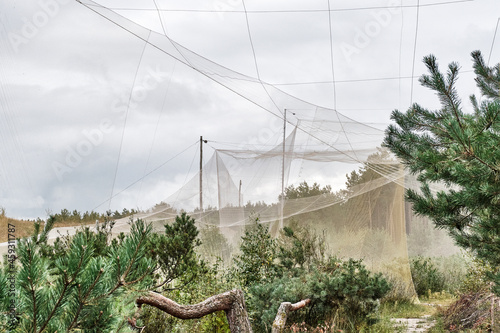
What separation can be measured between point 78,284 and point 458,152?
243 centimetres

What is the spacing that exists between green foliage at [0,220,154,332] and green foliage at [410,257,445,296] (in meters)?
8.75

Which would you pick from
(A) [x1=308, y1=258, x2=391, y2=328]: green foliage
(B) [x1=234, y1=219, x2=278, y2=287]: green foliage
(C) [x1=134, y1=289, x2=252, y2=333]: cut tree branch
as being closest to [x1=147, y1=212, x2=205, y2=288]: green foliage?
(B) [x1=234, y1=219, x2=278, y2=287]: green foliage

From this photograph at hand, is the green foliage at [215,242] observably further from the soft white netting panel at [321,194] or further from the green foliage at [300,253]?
the green foliage at [300,253]

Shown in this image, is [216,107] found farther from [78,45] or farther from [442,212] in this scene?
[442,212]

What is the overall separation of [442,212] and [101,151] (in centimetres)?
451

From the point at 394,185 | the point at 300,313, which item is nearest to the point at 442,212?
the point at 300,313

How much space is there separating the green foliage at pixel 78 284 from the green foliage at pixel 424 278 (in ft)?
28.7

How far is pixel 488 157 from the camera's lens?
3.15m

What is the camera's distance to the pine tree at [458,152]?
3111 millimetres

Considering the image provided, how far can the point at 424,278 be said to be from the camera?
9.39 metres

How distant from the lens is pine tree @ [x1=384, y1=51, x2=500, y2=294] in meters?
3.11

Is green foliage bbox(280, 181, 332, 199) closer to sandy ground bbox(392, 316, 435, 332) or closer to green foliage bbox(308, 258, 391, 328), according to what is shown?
sandy ground bbox(392, 316, 435, 332)

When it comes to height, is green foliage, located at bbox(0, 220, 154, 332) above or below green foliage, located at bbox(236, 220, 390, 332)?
above

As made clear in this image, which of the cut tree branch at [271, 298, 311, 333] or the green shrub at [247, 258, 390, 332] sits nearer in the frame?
the cut tree branch at [271, 298, 311, 333]
